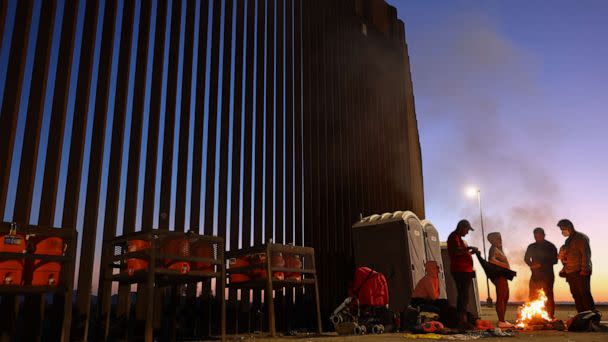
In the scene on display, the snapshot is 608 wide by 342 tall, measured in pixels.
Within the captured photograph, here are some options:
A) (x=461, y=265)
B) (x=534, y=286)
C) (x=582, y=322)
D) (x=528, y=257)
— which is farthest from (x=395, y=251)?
(x=582, y=322)

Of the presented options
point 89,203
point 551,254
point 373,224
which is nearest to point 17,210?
point 89,203

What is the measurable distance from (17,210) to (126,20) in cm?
264

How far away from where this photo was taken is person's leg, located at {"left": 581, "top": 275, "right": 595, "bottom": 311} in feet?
25.7

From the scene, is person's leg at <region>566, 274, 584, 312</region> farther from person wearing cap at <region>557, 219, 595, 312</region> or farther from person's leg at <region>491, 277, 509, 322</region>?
person's leg at <region>491, 277, 509, 322</region>

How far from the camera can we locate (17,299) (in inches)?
178

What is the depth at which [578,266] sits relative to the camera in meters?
7.95

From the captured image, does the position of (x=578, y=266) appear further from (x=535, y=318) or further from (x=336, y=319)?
(x=336, y=319)

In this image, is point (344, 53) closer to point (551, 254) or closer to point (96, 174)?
point (551, 254)

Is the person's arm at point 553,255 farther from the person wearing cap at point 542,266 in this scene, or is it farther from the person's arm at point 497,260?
the person's arm at point 497,260

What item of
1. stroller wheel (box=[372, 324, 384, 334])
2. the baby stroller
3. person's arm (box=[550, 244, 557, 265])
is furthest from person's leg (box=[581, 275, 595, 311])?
stroller wheel (box=[372, 324, 384, 334])

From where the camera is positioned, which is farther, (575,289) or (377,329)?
(575,289)

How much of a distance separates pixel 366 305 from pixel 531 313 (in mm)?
2722

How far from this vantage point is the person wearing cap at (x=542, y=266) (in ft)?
27.9

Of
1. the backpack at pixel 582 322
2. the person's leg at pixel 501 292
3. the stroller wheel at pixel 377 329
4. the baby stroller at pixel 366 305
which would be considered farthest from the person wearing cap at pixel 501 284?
the stroller wheel at pixel 377 329
